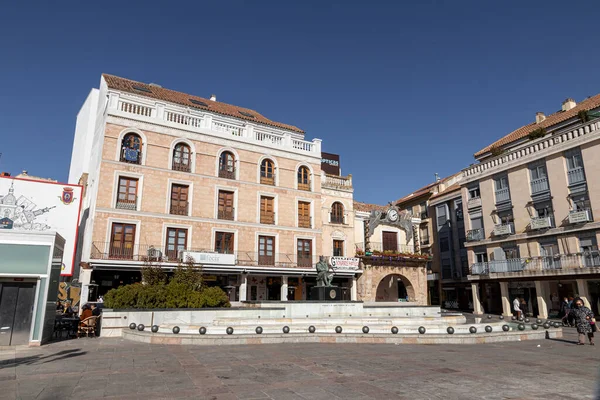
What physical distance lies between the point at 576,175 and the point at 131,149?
28.7 meters

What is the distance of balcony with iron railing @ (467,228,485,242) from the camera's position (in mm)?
32031

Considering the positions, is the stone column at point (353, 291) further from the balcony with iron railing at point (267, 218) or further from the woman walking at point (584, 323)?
the woman walking at point (584, 323)

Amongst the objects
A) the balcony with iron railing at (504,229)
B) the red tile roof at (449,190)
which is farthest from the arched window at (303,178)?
the red tile roof at (449,190)

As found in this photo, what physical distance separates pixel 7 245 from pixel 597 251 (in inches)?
1119

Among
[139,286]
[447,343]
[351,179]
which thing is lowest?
[447,343]

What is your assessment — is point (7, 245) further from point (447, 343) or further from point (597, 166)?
point (597, 166)

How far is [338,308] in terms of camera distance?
19.6 metres

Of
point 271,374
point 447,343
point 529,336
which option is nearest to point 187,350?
point 271,374

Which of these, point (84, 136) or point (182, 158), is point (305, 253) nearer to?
point (182, 158)

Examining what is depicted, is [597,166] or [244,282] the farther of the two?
[244,282]

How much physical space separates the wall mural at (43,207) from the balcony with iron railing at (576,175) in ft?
107

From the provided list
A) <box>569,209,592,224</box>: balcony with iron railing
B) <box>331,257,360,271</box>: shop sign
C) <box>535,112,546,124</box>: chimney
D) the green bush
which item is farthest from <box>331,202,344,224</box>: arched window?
<box>535,112,546,124</box>: chimney

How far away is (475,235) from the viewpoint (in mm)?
32438

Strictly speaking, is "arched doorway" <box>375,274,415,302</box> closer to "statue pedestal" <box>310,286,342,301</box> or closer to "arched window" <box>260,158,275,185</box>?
"arched window" <box>260,158,275,185</box>
